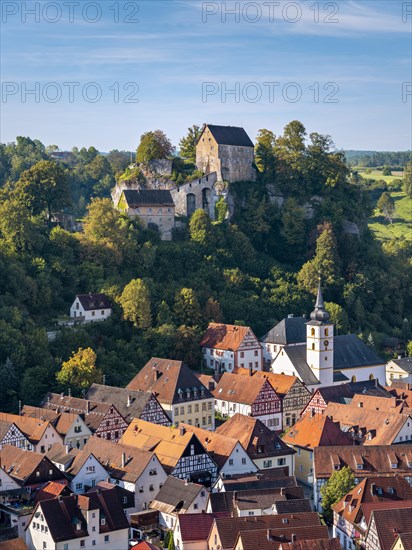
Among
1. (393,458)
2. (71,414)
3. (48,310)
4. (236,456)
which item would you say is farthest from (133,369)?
(393,458)

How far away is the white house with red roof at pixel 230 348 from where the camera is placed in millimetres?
75562

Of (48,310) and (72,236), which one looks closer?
(48,310)

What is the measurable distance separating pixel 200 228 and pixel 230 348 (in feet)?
47.9

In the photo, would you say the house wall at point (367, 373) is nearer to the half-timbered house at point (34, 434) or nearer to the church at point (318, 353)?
the church at point (318, 353)

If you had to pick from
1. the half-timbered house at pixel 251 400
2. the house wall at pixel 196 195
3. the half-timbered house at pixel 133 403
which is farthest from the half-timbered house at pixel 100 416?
the house wall at pixel 196 195

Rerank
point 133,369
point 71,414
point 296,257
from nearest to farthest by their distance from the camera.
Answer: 1. point 71,414
2. point 133,369
3. point 296,257

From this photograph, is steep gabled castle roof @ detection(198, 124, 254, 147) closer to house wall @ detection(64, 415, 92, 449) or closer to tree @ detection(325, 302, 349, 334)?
tree @ detection(325, 302, 349, 334)

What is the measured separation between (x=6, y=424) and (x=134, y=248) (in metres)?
27.3

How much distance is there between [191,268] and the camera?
277 ft

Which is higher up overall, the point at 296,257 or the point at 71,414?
the point at 296,257

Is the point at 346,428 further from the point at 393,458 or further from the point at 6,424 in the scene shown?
the point at 6,424

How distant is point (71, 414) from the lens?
194 feet

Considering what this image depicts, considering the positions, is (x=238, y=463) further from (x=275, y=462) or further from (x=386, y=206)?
(x=386, y=206)

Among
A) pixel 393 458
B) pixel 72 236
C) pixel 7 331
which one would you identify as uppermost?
pixel 72 236
